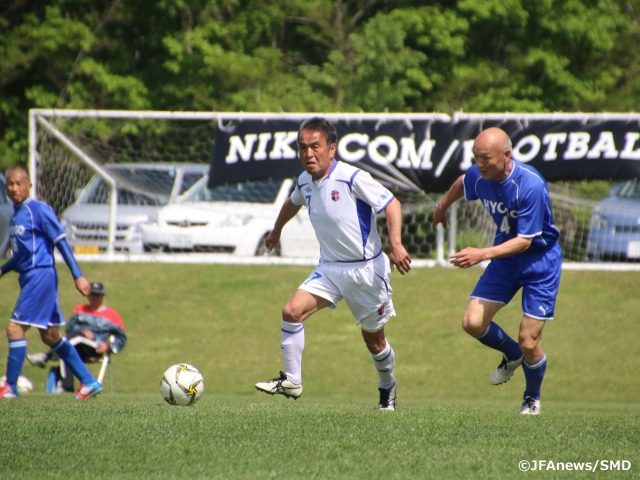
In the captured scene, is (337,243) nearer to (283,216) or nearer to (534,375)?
(283,216)

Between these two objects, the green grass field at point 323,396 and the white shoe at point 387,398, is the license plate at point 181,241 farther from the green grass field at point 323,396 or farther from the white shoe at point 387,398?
the white shoe at point 387,398

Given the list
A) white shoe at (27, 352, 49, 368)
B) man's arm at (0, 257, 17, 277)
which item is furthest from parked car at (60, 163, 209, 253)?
man's arm at (0, 257, 17, 277)

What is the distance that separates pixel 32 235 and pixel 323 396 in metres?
4.59

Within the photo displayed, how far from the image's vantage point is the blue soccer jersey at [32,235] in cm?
809

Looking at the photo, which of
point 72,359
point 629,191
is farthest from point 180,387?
point 629,191

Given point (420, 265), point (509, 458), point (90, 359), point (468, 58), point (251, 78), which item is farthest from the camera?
point (468, 58)

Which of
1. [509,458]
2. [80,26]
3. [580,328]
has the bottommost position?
[580,328]

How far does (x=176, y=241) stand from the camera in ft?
46.0

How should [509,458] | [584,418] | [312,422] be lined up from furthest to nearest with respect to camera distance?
[584,418] < [312,422] < [509,458]

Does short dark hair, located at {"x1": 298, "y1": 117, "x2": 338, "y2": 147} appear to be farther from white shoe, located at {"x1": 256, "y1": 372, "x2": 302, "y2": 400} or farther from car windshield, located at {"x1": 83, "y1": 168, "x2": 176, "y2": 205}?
car windshield, located at {"x1": 83, "y1": 168, "x2": 176, "y2": 205}

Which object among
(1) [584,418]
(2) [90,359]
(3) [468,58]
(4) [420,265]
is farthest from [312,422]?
(3) [468,58]

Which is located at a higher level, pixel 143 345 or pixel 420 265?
pixel 420 265

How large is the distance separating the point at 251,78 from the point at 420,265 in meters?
8.14

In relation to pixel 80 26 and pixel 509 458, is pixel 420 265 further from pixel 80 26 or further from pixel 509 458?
pixel 80 26
